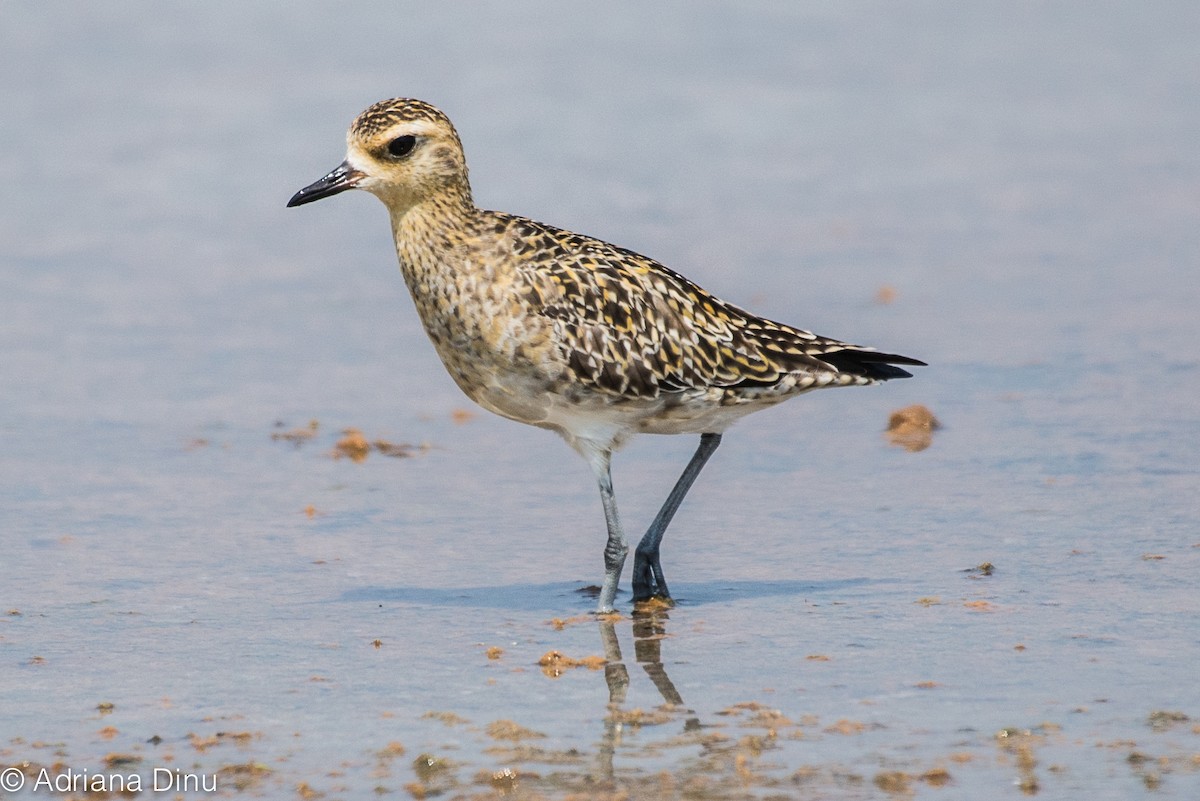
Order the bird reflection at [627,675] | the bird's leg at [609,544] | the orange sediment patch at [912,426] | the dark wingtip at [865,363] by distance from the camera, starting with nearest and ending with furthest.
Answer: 1. the bird reflection at [627,675]
2. the bird's leg at [609,544]
3. the dark wingtip at [865,363]
4. the orange sediment patch at [912,426]

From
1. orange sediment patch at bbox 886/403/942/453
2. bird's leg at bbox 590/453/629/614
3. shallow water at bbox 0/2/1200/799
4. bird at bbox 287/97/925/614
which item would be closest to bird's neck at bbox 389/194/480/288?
bird at bbox 287/97/925/614

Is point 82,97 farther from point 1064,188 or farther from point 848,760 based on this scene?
point 848,760

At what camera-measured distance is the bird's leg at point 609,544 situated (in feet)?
32.1

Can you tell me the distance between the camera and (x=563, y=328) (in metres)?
9.85

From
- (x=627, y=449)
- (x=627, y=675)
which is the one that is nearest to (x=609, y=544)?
(x=627, y=675)

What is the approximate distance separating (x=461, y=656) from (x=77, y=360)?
5987 millimetres

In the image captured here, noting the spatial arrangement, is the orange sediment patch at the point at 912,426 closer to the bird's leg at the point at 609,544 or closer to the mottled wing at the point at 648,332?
the mottled wing at the point at 648,332

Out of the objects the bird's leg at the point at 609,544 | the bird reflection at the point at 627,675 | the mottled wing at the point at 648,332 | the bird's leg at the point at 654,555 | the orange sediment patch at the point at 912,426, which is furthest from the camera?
the orange sediment patch at the point at 912,426

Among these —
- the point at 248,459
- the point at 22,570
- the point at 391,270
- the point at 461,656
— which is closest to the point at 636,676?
the point at 461,656

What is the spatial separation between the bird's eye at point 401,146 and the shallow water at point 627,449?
2131mm

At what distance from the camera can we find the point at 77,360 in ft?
45.6

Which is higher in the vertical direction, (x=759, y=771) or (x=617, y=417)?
(x=617, y=417)

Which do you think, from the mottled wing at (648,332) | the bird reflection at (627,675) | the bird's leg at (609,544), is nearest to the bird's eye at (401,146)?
the mottled wing at (648,332)

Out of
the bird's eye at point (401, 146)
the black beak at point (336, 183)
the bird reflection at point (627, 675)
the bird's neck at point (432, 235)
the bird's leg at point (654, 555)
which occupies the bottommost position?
the bird reflection at point (627, 675)
